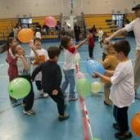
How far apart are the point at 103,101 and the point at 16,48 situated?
2090mm

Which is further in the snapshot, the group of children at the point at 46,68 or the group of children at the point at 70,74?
the group of children at the point at 46,68

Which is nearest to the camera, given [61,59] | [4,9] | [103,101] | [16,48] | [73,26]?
[16,48]

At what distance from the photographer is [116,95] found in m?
3.20

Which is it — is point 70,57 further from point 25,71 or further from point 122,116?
point 122,116

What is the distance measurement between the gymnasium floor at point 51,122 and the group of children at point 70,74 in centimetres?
17

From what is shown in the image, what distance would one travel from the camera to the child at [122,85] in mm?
2988

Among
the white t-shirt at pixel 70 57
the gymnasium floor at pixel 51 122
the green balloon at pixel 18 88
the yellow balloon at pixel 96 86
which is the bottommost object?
the gymnasium floor at pixel 51 122

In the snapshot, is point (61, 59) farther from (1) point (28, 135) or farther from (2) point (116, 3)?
(2) point (116, 3)

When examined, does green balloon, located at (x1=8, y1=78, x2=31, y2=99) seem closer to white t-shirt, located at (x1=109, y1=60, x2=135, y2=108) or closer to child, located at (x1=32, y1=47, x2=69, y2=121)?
child, located at (x1=32, y1=47, x2=69, y2=121)

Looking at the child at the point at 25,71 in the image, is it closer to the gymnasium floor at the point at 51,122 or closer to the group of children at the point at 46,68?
the group of children at the point at 46,68

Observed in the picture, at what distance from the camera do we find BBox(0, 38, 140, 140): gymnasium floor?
3.72m

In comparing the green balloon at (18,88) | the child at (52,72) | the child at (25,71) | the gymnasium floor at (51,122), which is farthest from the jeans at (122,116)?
the child at (25,71)

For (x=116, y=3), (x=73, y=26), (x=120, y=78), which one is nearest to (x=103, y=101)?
(x=120, y=78)

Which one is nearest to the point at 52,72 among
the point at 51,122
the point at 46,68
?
the point at 46,68
